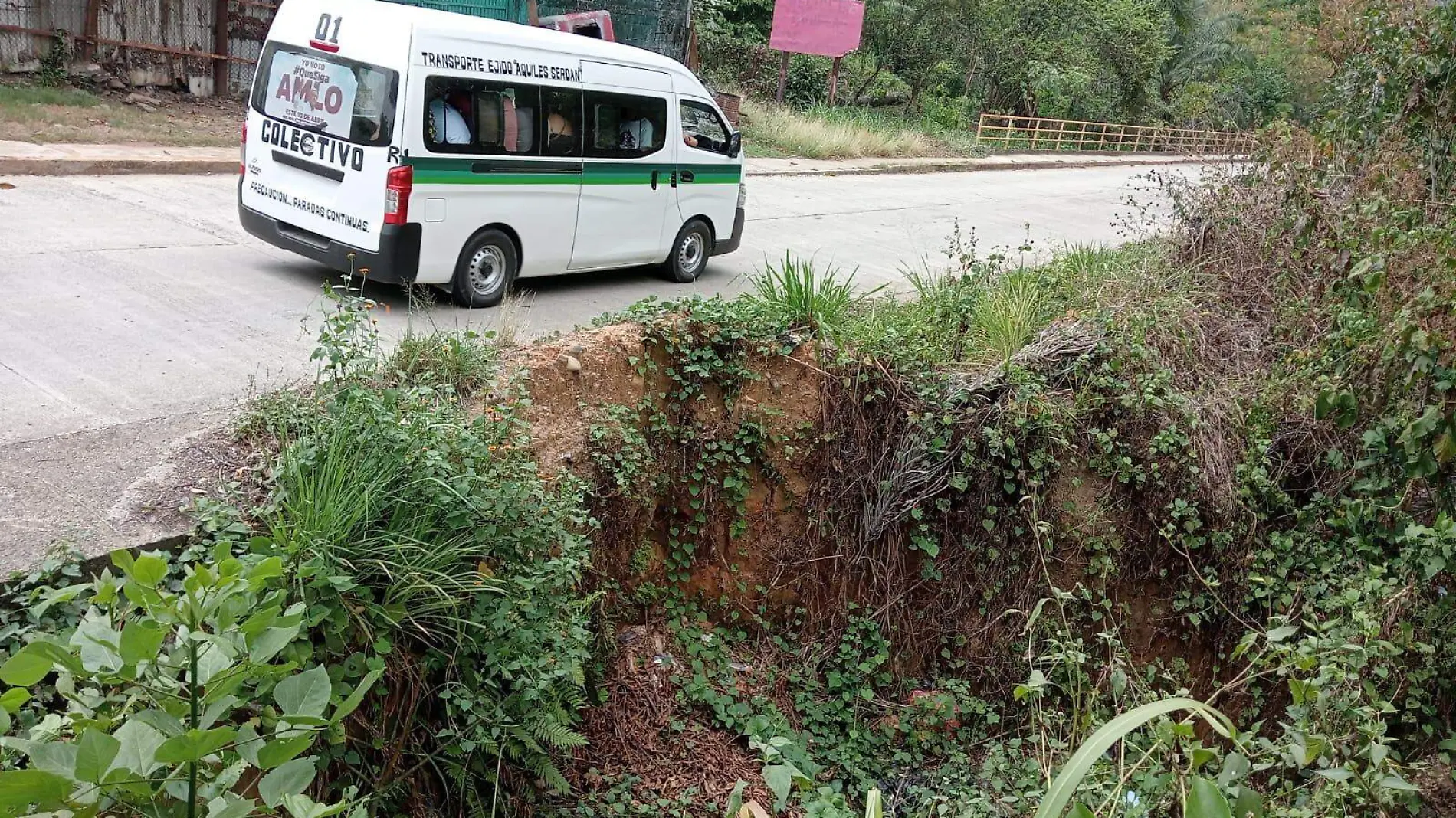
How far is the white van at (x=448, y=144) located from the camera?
8.09 metres

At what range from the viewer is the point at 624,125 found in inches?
376

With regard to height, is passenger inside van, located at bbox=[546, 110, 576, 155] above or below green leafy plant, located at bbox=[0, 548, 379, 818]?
above

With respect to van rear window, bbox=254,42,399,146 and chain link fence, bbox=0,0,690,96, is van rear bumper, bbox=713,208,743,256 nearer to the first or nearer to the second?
van rear window, bbox=254,42,399,146

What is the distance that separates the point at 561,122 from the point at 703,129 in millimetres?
1879

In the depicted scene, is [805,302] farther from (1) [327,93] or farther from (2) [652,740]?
(1) [327,93]

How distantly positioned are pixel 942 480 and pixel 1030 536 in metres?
0.66

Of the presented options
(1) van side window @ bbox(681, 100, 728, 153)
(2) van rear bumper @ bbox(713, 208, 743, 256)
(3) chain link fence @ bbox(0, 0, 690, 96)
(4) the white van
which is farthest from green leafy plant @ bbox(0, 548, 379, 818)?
(3) chain link fence @ bbox(0, 0, 690, 96)

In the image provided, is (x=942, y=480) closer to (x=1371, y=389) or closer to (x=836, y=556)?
(x=836, y=556)

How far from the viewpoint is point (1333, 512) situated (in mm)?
6332

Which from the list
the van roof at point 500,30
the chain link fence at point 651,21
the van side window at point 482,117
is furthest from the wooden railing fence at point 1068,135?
the van side window at point 482,117

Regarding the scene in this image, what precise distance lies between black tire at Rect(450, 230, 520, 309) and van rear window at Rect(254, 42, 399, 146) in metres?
1.10

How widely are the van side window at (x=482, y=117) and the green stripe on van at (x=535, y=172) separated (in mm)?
81

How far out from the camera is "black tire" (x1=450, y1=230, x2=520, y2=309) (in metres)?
8.70

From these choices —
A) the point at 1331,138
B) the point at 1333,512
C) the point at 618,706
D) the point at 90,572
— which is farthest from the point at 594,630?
the point at 1331,138
